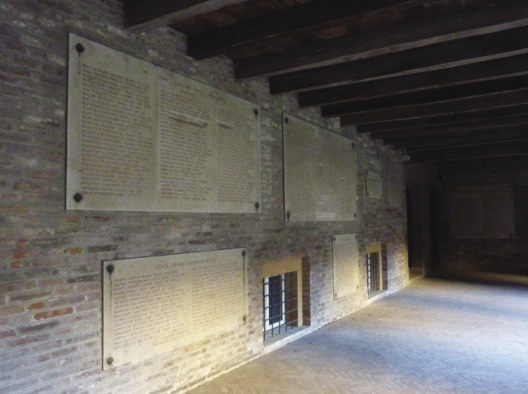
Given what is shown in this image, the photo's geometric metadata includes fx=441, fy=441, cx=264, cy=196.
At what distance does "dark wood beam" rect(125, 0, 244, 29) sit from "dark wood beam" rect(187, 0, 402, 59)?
63 centimetres

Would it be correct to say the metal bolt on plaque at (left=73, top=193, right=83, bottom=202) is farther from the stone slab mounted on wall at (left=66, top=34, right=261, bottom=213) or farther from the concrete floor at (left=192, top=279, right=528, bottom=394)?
the concrete floor at (left=192, top=279, right=528, bottom=394)

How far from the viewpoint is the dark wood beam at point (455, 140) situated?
894cm

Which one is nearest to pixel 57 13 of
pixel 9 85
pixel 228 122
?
pixel 9 85

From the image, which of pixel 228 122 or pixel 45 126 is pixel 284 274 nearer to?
pixel 228 122

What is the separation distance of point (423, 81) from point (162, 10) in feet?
11.3

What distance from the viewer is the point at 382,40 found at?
4.29 m

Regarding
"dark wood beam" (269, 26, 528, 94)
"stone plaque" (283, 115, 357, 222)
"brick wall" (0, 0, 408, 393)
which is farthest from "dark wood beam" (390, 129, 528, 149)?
"brick wall" (0, 0, 408, 393)

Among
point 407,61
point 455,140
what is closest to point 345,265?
point 407,61

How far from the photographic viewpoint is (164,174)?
4.15m

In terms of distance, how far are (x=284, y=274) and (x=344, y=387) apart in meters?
2.29

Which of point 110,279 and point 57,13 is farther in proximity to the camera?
point 110,279

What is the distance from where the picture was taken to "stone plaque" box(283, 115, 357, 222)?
626 cm

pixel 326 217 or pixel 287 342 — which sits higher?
pixel 326 217

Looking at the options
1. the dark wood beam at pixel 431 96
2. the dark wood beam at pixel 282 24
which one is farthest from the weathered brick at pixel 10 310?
the dark wood beam at pixel 431 96
